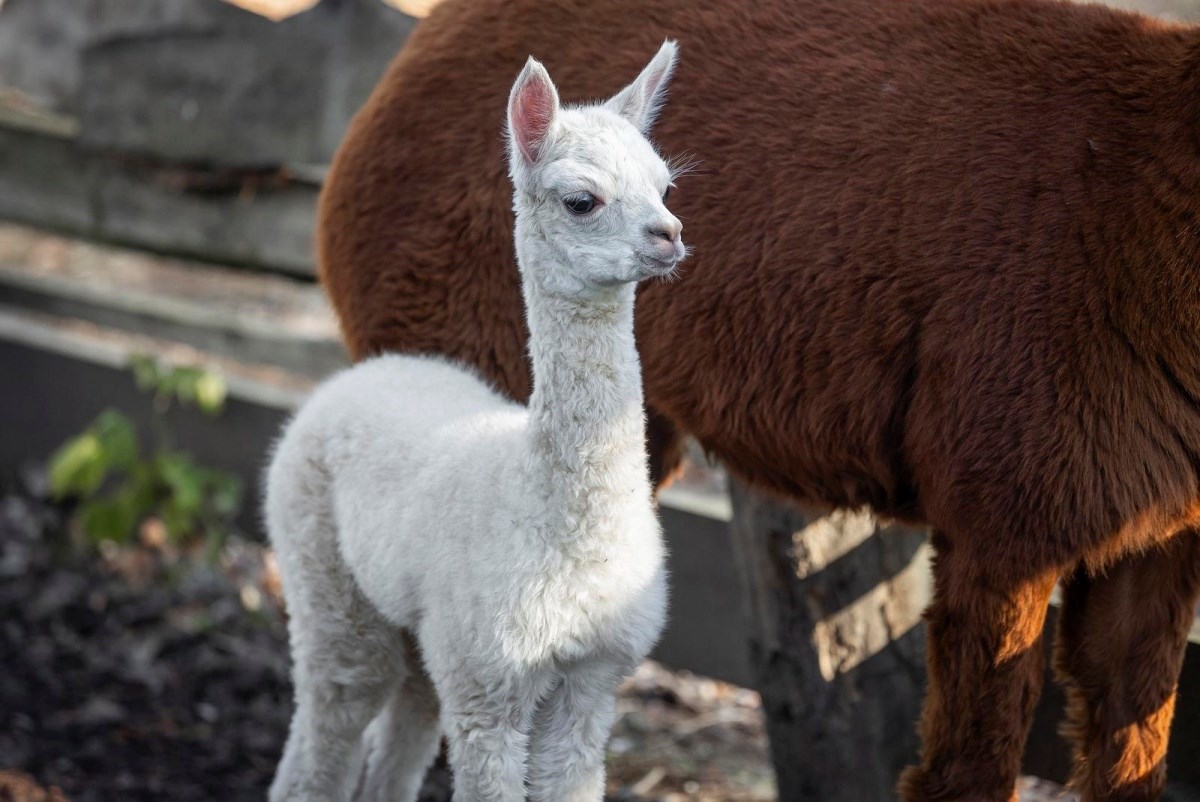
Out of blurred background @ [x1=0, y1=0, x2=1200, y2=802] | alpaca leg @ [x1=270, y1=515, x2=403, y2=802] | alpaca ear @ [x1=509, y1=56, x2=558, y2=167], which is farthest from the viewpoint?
blurred background @ [x1=0, y1=0, x2=1200, y2=802]

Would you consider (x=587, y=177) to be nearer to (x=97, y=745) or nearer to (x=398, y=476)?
(x=398, y=476)

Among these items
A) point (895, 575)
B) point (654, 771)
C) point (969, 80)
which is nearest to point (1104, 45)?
point (969, 80)

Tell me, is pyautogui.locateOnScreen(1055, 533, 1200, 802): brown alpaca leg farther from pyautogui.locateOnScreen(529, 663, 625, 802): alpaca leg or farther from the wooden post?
pyautogui.locateOnScreen(529, 663, 625, 802): alpaca leg

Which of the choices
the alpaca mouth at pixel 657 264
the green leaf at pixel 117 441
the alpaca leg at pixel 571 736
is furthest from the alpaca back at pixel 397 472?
the green leaf at pixel 117 441

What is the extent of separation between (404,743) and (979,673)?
144cm

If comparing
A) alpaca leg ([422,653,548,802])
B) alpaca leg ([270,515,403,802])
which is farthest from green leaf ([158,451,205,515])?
alpaca leg ([422,653,548,802])

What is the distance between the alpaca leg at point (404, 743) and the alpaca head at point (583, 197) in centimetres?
129

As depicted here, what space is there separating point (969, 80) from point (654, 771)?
246 centimetres

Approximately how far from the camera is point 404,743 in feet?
12.0

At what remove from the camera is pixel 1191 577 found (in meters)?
3.20

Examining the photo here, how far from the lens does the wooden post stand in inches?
156

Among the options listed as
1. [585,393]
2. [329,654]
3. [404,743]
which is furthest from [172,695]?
[585,393]

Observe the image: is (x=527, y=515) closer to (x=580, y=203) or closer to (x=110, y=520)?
(x=580, y=203)

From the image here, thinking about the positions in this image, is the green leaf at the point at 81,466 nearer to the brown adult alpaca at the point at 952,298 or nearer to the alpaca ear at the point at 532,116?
the brown adult alpaca at the point at 952,298
